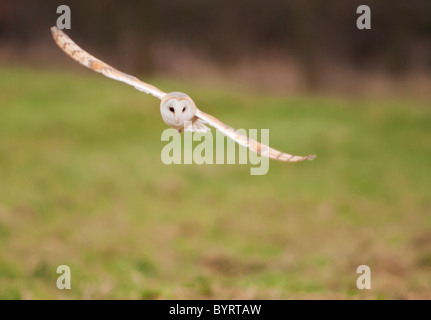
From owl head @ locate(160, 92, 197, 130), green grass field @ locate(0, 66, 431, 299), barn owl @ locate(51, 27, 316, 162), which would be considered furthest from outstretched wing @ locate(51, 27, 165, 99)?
green grass field @ locate(0, 66, 431, 299)

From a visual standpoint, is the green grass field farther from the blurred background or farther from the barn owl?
the barn owl

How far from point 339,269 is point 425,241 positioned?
1425 millimetres

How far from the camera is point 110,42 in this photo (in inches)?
816

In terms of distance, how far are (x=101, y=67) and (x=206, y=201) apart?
7.73 meters

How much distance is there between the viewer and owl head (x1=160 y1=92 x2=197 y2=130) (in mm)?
1893

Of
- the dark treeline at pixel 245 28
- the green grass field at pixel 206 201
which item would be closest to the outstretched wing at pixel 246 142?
the green grass field at pixel 206 201

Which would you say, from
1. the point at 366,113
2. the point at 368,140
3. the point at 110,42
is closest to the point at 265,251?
the point at 368,140

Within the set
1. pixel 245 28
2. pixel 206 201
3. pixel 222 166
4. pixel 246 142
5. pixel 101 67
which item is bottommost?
pixel 246 142

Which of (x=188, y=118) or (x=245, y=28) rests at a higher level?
(x=245, y=28)

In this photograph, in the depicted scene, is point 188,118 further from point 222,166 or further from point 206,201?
point 222,166

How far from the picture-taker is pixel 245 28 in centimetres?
2089

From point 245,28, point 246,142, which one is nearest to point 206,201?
point 246,142

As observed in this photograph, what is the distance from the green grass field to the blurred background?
0.14ft

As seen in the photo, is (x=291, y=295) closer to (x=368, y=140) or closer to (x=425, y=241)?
(x=425, y=241)
